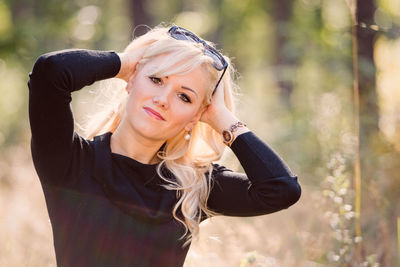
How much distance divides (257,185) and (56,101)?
1019 millimetres

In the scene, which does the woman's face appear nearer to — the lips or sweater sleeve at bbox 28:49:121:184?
the lips

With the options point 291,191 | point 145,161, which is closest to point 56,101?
point 145,161

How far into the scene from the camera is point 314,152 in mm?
6574

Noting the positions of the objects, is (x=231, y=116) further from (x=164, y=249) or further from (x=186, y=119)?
(x=164, y=249)

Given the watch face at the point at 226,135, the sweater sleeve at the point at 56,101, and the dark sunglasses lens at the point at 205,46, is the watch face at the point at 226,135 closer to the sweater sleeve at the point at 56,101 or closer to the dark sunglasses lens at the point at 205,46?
the dark sunglasses lens at the point at 205,46

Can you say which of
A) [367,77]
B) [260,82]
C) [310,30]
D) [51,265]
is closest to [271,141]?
[310,30]

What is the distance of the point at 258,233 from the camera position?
385 cm

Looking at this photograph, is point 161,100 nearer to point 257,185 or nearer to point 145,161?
point 145,161

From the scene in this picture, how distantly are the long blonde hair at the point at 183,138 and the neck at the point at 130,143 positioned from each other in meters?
0.11

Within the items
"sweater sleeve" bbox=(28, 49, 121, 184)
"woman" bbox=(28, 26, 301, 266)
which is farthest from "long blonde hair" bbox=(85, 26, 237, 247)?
"sweater sleeve" bbox=(28, 49, 121, 184)

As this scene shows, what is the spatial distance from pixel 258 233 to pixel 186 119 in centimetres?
150

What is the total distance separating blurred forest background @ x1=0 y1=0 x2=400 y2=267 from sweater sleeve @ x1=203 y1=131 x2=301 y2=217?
0.22 m

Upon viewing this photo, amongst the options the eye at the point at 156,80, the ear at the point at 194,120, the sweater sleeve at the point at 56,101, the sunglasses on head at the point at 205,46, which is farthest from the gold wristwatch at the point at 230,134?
the sweater sleeve at the point at 56,101

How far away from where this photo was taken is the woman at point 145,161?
91.0 inches
